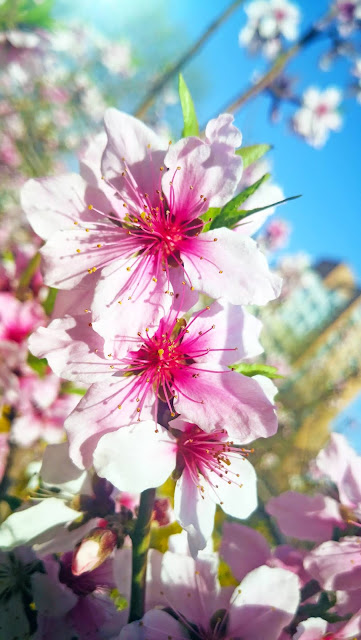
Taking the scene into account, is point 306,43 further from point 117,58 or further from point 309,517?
point 117,58

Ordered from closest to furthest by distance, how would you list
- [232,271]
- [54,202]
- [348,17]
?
[232,271] → [54,202] → [348,17]

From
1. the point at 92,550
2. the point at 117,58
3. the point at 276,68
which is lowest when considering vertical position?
→ the point at 92,550

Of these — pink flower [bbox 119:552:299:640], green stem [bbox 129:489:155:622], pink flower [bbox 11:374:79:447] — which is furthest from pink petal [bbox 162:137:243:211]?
pink flower [bbox 11:374:79:447]

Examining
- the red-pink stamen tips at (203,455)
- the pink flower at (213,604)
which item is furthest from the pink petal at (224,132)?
the pink flower at (213,604)

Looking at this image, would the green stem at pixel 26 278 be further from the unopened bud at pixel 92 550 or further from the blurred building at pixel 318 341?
the blurred building at pixel 318 341

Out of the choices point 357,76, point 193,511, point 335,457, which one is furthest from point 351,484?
point 357,76

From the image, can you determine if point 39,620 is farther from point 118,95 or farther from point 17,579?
point 118,95

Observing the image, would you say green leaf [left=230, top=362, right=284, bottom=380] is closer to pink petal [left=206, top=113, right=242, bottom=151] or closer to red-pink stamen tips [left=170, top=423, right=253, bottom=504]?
red-pink stamen tips [left=170, top=423, right=253, bottom=504]

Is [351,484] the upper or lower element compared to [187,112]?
lower
